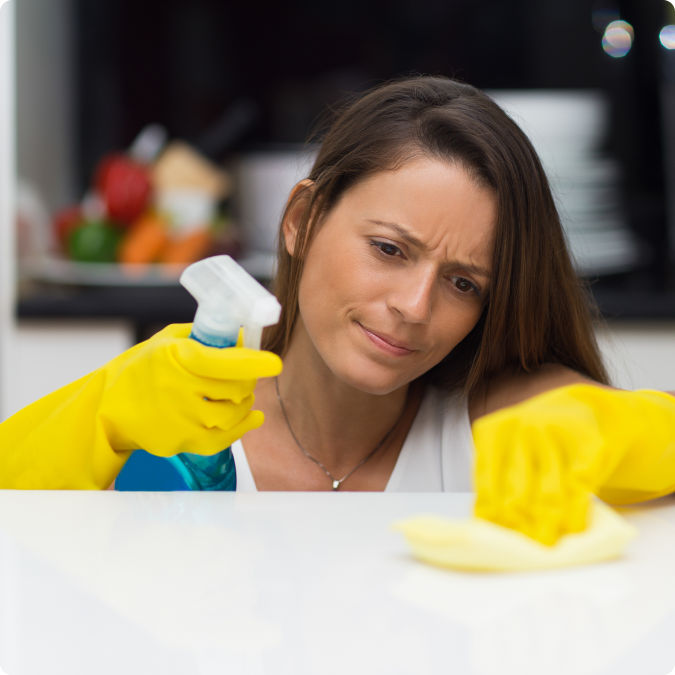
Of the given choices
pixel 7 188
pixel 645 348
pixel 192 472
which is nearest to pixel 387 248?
pixel 192 472

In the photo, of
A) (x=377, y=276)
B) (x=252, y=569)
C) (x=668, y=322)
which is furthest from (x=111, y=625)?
(x=668, y=322)

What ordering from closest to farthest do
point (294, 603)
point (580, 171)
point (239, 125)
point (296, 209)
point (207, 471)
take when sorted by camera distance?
point (294, 603) → point (207, 471) → point (296, 209) → point (580, 171) → point (239, 125)

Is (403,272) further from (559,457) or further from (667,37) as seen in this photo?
(667,37)

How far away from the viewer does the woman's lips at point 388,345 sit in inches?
27.6

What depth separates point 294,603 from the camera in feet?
1.18

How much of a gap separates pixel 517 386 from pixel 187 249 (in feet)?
3.00

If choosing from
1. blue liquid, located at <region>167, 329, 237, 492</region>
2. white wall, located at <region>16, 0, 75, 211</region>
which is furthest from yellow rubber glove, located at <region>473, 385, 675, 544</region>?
white wall, located at <region>16, 0, 75, 211</region>

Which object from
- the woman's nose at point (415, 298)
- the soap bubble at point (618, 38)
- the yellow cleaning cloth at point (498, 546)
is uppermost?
the soap bubble at point (618, 38)

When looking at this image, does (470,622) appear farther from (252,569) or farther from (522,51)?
(522,51)

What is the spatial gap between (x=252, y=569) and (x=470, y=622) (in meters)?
0.12

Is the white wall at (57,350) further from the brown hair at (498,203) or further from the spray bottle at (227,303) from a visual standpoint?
the spray bottle at (227,303)

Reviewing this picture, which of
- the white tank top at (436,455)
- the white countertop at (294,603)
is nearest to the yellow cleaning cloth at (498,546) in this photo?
the white countertop at (294,603)

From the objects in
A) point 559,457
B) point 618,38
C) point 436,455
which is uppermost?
point 618,38

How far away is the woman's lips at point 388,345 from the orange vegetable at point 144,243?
0.96 m
